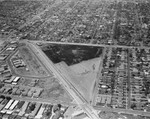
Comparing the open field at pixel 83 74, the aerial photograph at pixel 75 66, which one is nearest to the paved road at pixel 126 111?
the aerial photograph at pixel 75 66

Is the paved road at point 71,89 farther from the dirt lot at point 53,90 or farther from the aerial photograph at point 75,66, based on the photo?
the dirt lot at point 53,90

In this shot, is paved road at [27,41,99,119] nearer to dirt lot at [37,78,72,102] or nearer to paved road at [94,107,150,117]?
dirt lot at [37,78,72,102]

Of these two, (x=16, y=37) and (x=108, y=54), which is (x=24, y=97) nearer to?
(x=108, y=54)

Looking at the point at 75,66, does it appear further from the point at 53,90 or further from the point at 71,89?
the point at 53,90

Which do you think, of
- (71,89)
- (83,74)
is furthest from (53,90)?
(83,74)

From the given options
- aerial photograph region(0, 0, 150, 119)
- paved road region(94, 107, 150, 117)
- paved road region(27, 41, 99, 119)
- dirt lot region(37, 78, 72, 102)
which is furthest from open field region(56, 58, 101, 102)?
paved road region(94, 107, 150, 117)

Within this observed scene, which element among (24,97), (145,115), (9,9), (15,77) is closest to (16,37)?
(15,77)

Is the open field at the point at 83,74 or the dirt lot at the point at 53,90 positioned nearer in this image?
the dirt lot at the point at 53,90
